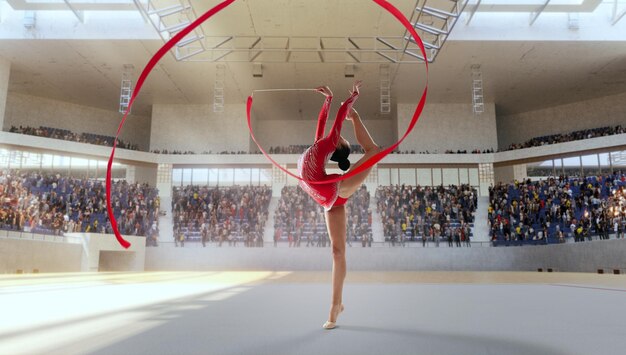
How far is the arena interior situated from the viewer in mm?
9570

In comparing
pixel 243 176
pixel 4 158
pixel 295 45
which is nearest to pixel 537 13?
pixel 295 45

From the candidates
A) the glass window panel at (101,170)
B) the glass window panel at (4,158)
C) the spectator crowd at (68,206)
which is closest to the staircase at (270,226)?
the spectator crowd at (68,206)

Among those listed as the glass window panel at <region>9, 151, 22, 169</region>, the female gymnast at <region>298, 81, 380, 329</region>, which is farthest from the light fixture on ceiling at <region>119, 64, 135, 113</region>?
the female gymnast at <region>298, 81, 380, 329</region>

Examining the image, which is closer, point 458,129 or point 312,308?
point 312,308

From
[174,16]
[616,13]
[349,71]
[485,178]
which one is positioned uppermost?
[616,13]

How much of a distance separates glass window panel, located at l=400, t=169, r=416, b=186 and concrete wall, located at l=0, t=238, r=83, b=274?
777 inches

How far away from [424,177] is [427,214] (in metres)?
9.08

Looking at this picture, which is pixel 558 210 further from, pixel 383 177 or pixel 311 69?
pixel 311 69

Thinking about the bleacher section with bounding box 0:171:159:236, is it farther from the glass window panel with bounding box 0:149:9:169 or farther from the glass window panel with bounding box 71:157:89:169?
the glass window panel with bounding box 71:157:89:169

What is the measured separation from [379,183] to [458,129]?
606 centimetres

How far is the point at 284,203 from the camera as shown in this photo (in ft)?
75.4

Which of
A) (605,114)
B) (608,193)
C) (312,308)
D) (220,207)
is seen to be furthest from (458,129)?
(312,308)

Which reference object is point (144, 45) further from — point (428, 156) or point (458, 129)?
point (458, 129)

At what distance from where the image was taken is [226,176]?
2984 cm
